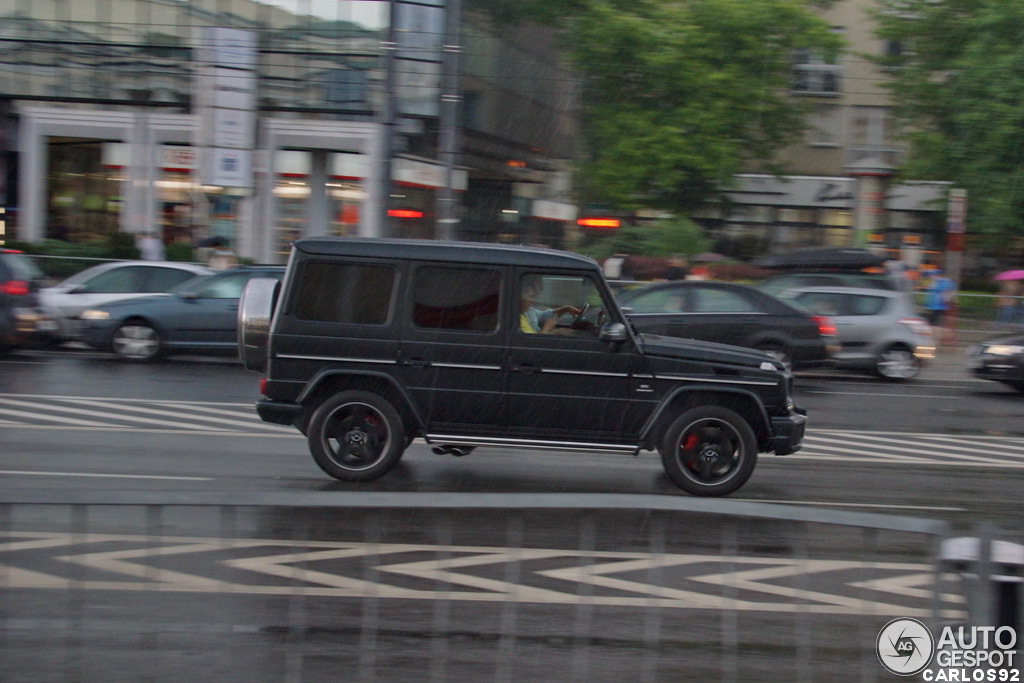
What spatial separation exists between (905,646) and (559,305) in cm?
532

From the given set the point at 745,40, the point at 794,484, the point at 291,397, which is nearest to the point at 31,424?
the point at 291,397

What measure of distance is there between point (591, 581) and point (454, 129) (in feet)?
57.5

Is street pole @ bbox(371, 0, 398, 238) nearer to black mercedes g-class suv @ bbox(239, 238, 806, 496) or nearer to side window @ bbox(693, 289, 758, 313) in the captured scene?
side window @ bbox(693, 289, 758, 313)

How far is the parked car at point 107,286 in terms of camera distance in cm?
1738

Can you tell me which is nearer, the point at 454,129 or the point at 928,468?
the point at 928,468

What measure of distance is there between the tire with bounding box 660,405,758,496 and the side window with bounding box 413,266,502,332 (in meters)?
1.69

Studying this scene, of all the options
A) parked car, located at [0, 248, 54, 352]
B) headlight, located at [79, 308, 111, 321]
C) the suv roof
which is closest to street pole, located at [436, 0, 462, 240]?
headlight, located at [79, 308, 111, 321]

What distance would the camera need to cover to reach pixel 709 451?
8.56 metres

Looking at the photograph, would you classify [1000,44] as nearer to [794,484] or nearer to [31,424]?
[794,484]

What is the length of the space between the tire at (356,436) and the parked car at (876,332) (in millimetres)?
10868

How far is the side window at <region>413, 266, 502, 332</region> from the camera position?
857cm

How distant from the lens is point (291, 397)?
28.1 feet

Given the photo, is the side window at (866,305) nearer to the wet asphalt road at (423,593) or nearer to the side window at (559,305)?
the side window at (559,305)

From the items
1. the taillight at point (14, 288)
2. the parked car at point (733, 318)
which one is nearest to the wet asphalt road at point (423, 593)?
the parked car at point (733, 318)
